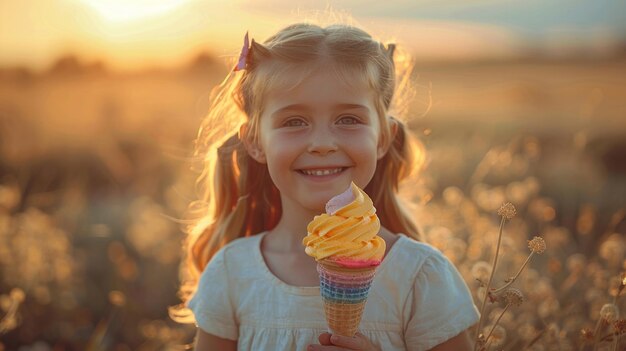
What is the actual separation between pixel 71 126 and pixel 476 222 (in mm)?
6794

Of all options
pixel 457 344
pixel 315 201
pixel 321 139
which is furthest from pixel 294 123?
pixel 457 344

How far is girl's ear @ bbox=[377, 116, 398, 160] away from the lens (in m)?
3.13

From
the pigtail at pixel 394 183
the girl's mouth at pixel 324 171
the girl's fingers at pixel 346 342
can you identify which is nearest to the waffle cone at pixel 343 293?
the girl's fingers at pixel 346 342

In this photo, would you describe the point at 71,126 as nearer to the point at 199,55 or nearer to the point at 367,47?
the point at 199,55

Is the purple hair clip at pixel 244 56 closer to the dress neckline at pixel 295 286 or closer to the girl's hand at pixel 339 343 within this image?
the dress neckline at pixel 295 286

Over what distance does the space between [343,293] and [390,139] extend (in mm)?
871

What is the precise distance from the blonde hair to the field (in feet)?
0.85

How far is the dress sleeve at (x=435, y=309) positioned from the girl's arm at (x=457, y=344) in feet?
0.09

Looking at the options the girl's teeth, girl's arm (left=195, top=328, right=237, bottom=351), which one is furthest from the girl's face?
girl's arm (left=195, top=328, right=237, bottom=351)

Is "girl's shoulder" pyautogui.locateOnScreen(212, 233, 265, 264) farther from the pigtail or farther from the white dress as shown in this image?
the pigtail

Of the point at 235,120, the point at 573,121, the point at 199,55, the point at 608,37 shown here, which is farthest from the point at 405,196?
the point at 608,37

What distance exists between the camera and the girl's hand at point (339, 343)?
255 centimetres

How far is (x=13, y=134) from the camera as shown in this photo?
6789 millimetres

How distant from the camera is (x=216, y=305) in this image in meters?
3.12
